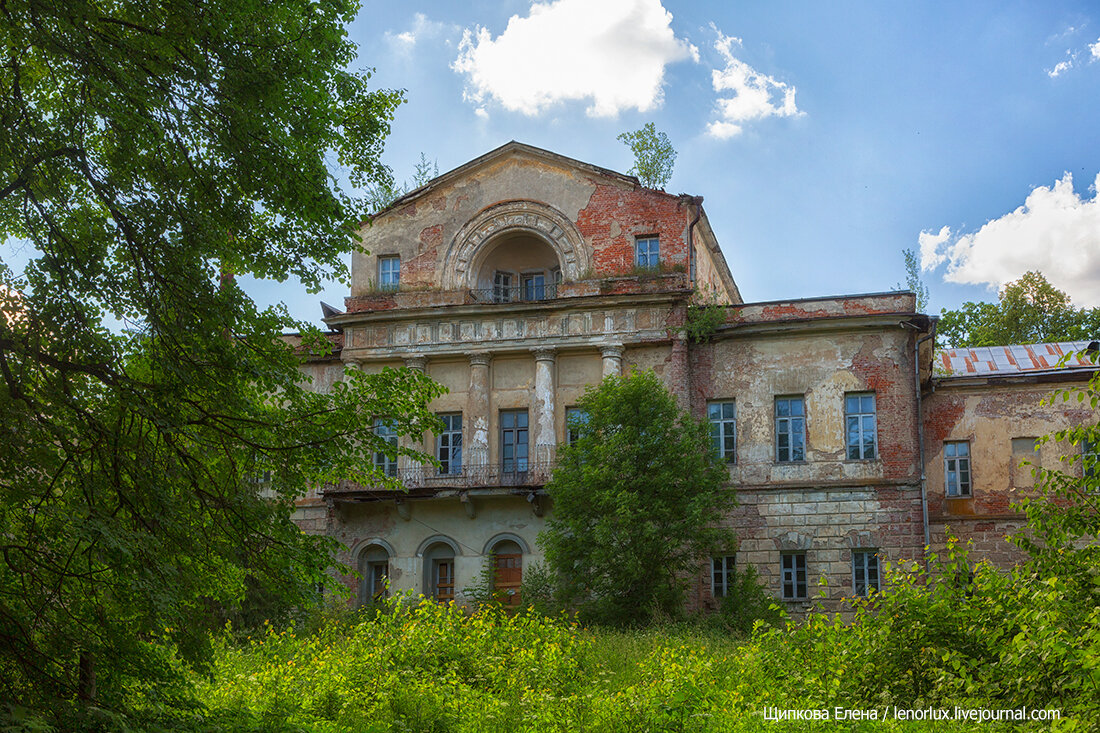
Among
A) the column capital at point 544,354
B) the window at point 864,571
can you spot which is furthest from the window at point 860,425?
the column capital at point 544,354

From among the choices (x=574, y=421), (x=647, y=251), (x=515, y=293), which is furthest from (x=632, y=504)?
(x=515, y=293)

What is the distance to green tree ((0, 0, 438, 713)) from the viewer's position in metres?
7.19

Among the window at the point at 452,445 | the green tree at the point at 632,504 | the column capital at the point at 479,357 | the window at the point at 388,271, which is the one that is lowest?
the green tree at the point at 632,504

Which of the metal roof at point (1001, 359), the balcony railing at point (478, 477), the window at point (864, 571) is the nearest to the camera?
the window at point (864, 571)

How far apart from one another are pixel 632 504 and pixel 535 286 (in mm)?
8944

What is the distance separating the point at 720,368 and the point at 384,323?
850 cm

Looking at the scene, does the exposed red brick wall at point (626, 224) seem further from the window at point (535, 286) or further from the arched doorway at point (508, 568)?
the arched doorway at point (508, 568)

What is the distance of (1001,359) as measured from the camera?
28016 mm

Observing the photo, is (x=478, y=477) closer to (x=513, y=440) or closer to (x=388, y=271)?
(x=513, y=440)

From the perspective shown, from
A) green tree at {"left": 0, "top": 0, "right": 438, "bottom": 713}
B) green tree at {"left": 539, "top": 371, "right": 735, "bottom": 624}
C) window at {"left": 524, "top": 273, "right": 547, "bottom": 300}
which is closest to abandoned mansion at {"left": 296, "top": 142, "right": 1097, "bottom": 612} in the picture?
window at {"left": 524, "top": 273, "right": 547, "bottom": 300}

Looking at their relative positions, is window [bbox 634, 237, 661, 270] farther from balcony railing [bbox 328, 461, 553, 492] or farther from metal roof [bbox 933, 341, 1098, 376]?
metal roof [bbox 933, 341, 1098, 376]

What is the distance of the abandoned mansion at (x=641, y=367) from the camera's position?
23234mm

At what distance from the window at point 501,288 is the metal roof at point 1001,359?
38.1 feet

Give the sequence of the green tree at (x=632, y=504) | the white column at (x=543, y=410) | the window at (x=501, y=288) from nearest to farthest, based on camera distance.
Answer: the green tree at (x=632, y=504)
the white column at (x=543, y=410)
the window at (x=501, y=288)
